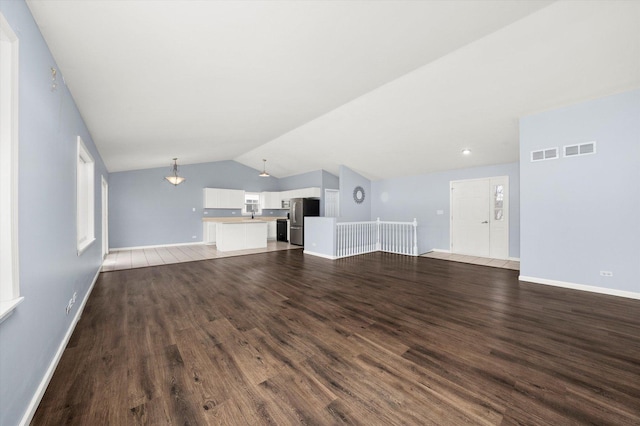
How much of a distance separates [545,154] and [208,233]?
906cm

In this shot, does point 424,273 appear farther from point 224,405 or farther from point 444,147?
point 224,405

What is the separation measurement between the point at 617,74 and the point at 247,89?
15.3ft

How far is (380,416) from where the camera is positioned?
4.58 ft

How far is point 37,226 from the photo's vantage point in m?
1.60

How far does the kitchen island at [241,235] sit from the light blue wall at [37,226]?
4.82 m

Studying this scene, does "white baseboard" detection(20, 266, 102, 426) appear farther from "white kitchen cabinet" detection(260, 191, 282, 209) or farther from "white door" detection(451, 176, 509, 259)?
"white door" detection(451, 176, 509, 259)

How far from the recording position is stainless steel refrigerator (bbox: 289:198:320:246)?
8277mm

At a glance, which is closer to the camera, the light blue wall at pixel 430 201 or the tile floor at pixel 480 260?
the tile floor at pixel 480 260

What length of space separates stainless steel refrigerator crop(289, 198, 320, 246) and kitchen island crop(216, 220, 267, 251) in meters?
1.15

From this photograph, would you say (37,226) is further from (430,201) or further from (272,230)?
(272,230)

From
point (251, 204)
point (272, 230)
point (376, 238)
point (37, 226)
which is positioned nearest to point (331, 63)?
point (37, 226)

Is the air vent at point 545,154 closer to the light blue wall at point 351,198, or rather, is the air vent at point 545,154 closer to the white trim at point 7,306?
the light blue wall at point 351,198

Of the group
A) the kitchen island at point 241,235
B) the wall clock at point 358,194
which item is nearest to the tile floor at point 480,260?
the wall clock at point 358,194

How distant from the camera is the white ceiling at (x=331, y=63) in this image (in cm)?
180
